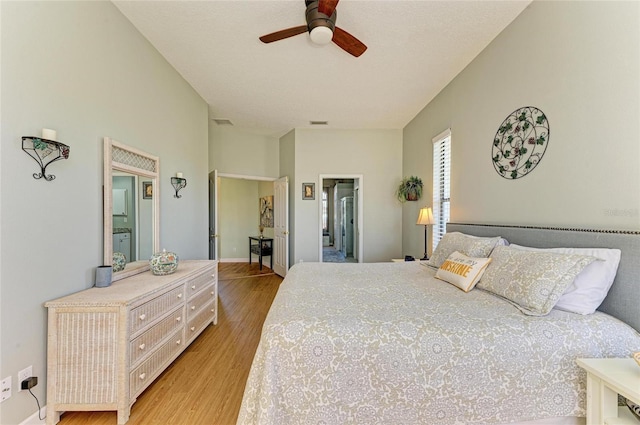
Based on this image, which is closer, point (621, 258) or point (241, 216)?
point (621, 258)

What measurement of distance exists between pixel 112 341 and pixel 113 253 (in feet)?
2.53

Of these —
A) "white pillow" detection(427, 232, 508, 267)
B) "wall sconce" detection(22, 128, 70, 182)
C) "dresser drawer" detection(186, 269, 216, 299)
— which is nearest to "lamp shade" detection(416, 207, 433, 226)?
"white pillow" detection(427, 232, 508, 267)

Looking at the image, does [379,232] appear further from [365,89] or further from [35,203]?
[35,203]

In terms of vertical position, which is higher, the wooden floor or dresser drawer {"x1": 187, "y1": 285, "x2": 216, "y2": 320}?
dresser drawer {"x1": 187, "y1": 285, "x2": 216, "y2": 320}

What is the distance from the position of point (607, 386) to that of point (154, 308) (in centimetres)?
257

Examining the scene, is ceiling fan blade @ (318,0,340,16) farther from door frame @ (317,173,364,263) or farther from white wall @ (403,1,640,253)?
door frame @ (317,173,364,263)

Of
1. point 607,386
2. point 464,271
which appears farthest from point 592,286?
point 464,271

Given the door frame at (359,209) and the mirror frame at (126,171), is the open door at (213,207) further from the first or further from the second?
the door frame at (359,209)

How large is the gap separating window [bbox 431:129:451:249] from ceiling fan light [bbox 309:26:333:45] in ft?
6.77

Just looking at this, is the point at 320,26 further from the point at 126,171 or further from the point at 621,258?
the point at 621,258

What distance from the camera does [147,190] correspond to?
8.54ft

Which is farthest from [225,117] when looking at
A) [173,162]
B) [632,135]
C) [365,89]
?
[632,135]

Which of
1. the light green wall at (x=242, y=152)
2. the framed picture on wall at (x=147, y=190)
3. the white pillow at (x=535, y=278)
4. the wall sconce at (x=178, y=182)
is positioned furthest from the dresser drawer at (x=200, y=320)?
the light green wall at (x=242, y=152)

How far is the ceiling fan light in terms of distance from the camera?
1.95 meters
